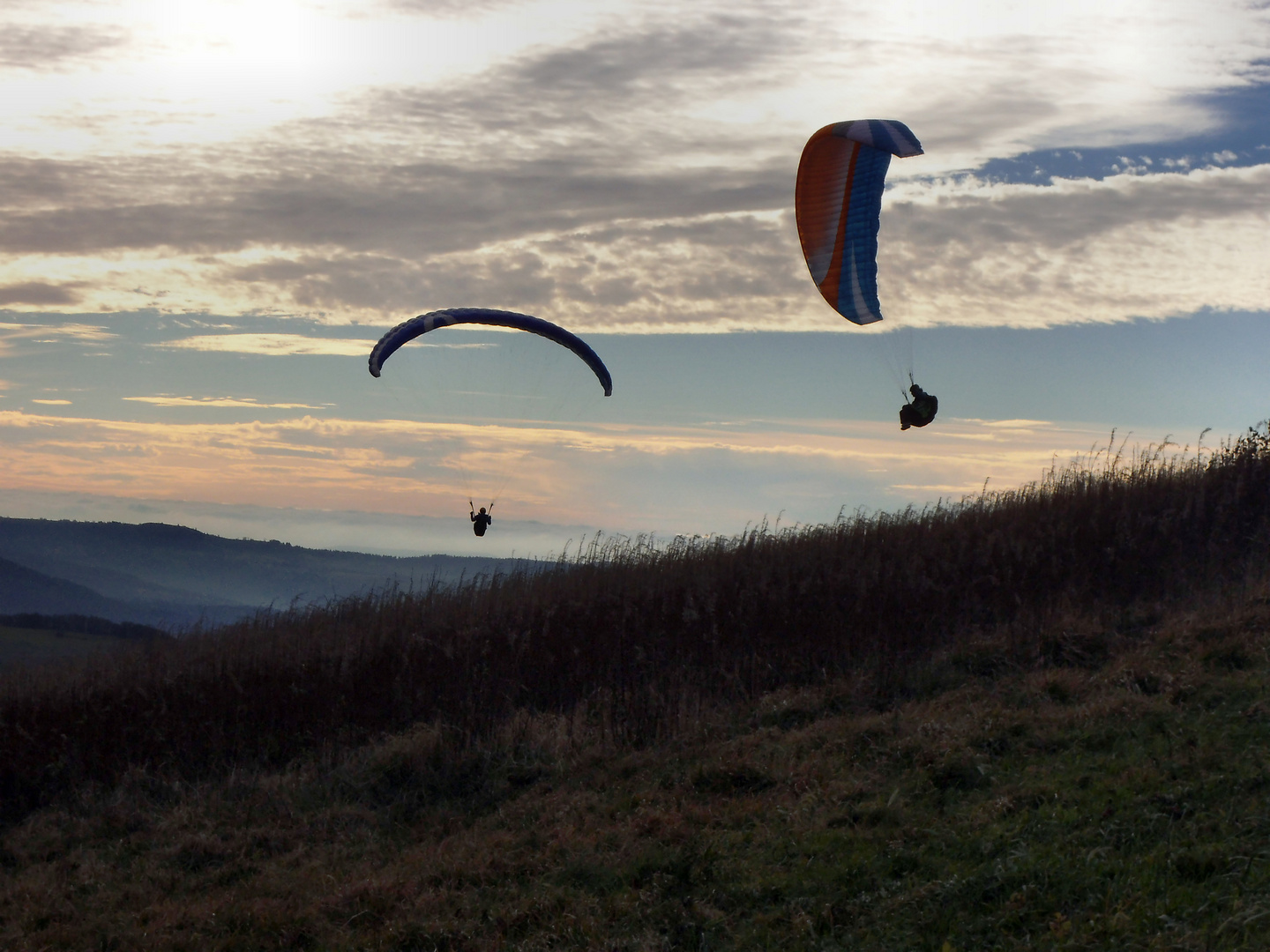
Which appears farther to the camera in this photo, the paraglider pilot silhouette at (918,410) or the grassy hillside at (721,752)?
the paraglider pilot silhouette at (918,410)

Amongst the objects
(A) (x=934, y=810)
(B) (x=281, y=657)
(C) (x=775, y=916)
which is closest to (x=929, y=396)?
(A) (x=934, y=810)

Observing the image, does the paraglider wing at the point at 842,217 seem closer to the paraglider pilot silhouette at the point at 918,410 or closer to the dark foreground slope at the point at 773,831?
the paraglider pilot silhouette at the point at 918,410

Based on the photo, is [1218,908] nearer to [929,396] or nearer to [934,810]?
[934,810]

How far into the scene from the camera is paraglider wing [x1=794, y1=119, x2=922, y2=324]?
11711 mm

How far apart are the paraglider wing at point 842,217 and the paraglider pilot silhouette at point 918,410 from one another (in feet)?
4.16

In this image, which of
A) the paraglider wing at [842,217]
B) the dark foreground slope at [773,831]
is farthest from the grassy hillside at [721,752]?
the paraglider wing at [842,217]

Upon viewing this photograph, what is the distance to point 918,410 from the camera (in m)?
12.2

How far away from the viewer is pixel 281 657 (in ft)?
46.3

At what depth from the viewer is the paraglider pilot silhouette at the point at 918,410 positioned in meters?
12.1

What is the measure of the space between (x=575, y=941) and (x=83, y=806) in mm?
8422

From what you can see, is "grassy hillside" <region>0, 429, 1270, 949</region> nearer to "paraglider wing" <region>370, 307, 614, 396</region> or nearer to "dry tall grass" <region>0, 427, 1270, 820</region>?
"dry tall grass" <region>0, 427, 1270, 820</region>

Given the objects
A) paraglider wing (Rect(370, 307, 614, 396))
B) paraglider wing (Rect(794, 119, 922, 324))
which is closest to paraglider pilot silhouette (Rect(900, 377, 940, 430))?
paraglider wing (Rect(794, 119, 922, 324))

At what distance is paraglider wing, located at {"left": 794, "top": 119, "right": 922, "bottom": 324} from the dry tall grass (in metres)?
3.48

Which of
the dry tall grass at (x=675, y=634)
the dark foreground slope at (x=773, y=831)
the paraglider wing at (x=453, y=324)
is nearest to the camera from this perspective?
the dark foreground slope at (x=773, y=831)
